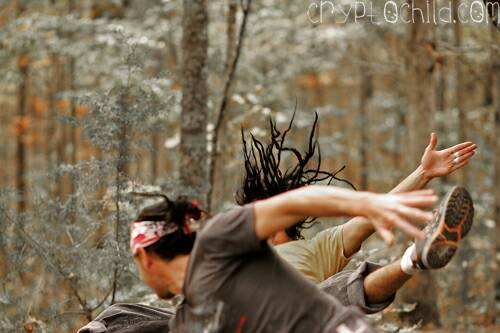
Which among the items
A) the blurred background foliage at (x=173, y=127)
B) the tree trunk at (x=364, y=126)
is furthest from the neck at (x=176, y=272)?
the tree trunk at (x=364, y=126)

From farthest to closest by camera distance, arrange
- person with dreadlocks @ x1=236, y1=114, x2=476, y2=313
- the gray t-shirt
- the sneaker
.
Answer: person with dreadlocks @ x1=236, y1=114, x2=476, y2=313
the sneaker
the gray t-shirt

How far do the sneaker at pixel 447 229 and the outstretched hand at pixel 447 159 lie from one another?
114 cm

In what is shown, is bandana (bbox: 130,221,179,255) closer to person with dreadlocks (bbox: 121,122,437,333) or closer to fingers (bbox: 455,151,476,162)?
person with dreadlocks (bbox: 121,122,437,333)

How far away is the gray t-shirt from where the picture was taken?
3.44 m

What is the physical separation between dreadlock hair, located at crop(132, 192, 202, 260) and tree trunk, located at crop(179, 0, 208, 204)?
4484 mm

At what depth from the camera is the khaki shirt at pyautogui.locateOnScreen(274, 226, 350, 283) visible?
5.04m

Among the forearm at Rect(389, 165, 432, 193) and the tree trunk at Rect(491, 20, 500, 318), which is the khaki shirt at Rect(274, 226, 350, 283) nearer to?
the forearm at Rect(389, 165, 432, 193)

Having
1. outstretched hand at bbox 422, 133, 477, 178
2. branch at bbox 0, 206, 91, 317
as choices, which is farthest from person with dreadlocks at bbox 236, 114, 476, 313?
branch at bbox 0, 206, 91, 317

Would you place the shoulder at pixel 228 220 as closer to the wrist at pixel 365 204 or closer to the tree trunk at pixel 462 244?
the wrist at pixel 365 204

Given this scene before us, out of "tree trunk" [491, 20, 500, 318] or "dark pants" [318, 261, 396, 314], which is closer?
"dark pants" [318, 261, 396, 314]

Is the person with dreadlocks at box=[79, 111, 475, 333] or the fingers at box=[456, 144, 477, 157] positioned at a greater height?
the fingers at box=[456, 144, 477, 157]

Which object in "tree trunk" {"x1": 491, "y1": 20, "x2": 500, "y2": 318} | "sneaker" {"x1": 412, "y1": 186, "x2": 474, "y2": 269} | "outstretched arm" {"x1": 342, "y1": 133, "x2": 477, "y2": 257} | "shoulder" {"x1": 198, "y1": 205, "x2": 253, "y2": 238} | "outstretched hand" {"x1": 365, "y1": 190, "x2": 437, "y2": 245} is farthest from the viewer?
"tree trunk" {"x1": 491, "y1": 20, "x2": 500, "y2": 318}

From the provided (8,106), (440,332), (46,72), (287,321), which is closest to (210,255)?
(287,321)

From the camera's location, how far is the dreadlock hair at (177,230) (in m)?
3.75
